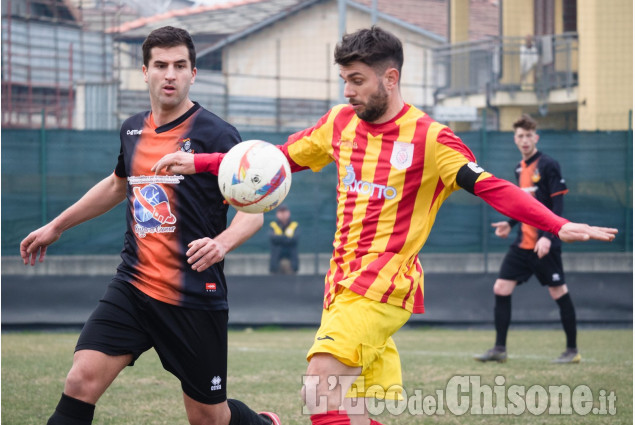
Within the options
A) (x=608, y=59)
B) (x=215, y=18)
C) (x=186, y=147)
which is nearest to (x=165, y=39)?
(x=186, y=147)

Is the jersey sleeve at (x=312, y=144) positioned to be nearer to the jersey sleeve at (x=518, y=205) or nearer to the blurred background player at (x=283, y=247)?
the jersey sleeve at (x=518, y=205)

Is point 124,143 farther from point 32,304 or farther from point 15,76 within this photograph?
point 15,76

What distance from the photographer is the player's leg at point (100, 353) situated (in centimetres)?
409

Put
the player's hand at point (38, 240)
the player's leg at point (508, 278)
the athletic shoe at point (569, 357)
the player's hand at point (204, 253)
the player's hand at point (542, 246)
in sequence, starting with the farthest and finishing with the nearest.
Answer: the player's leg at point (508, 278)
the athletic shoe at point (569, 357)
the player's hand at point (542, 246)
the player's hand at point (38, 240)
the player's hand at point (204, 253)

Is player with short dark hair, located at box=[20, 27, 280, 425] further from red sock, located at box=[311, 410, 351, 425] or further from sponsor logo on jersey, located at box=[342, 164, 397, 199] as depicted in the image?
red sock, located at box=[311, 410, 351, 425]

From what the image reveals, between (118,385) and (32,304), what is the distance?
16.4 ft

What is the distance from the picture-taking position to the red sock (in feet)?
13.3

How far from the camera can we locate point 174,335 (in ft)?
14.2

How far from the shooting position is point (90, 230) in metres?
12.2

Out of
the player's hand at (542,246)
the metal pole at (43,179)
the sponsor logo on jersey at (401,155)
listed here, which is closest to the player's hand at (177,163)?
the sponsor logo on jersey at (401,155)

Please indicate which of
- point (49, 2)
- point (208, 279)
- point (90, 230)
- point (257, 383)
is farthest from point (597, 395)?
point (49, 2)

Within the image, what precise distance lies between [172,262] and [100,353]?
1.84ft

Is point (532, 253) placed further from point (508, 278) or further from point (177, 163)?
point (177, 163)

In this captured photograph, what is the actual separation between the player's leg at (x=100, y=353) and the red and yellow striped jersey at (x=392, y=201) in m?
0.98
